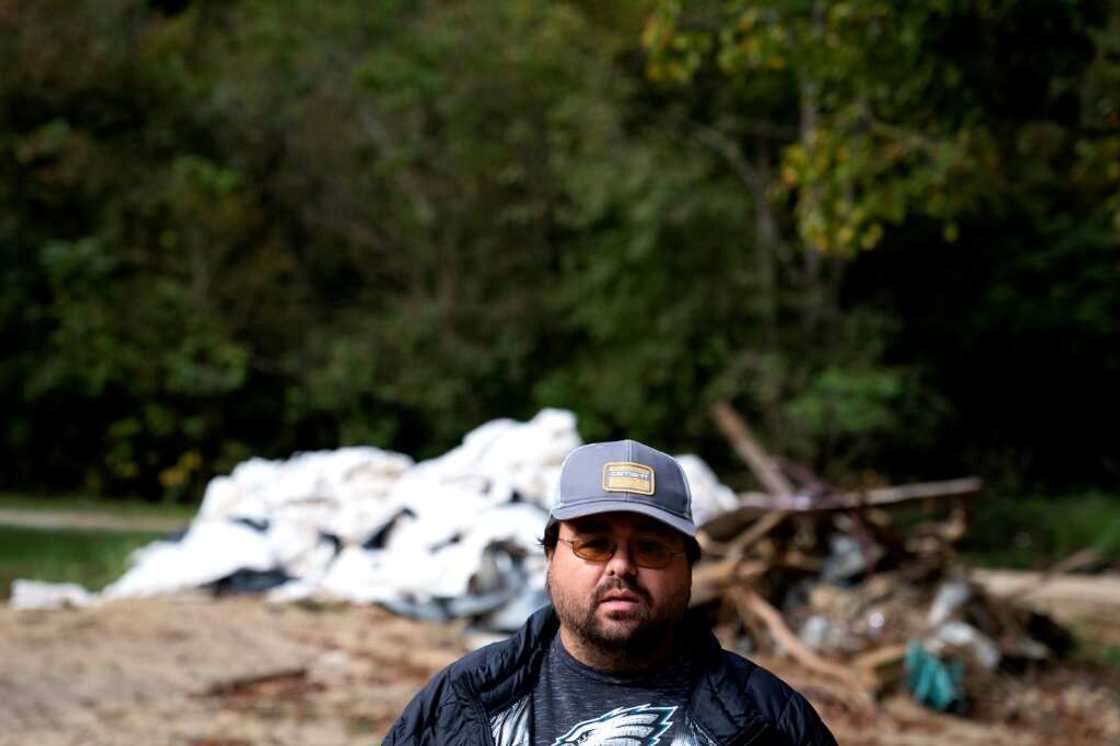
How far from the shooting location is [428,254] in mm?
21625

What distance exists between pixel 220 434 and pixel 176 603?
41.3 ft

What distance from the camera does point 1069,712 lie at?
320 inches

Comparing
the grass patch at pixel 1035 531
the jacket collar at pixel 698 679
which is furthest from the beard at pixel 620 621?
the grass patch at pixel 1035 531

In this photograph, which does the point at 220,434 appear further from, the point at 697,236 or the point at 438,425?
the point at 697,236

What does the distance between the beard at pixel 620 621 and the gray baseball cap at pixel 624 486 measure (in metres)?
0.14

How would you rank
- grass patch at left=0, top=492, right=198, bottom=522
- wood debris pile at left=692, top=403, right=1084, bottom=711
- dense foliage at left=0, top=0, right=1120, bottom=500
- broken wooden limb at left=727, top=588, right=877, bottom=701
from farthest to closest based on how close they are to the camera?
dense foliage at left=0, top=0, right=1120, bottom=500, grass patch at left=0, top=492, right=198, bottom=522, wood debris pile at left=692, top=403, right=1084, bottom=711, broken wooden limb at left=727, top=588, right=877, bottom=701

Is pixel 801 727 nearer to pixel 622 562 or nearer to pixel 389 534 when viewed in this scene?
pixel 622 562

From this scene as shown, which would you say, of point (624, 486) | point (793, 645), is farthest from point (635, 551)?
point (793, 645)

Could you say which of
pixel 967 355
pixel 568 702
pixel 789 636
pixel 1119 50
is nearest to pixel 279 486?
pixel 789 636

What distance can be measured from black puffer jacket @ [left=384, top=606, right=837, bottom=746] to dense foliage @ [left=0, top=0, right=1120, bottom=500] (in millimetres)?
17373

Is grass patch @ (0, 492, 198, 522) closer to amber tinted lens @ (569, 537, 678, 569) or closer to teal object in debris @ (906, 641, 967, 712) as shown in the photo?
teal object in debris @ (906, 641, 967, 712)

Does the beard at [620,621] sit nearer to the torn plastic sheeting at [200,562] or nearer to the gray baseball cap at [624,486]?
the gray baseball cap at [624,486]

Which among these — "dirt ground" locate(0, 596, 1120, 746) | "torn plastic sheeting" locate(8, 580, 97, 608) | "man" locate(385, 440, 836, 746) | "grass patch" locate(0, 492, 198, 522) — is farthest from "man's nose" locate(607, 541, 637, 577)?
"grass patch" locate(0, 492, 198, 522)

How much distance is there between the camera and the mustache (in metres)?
2.40
